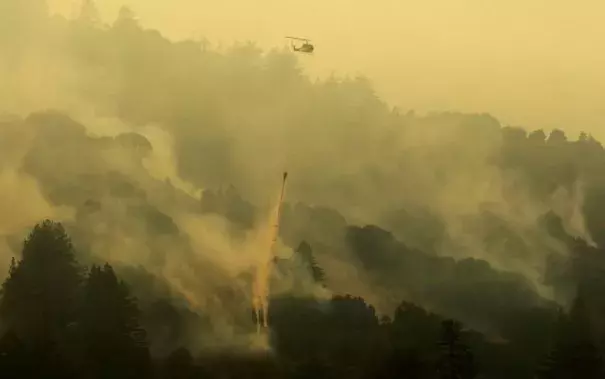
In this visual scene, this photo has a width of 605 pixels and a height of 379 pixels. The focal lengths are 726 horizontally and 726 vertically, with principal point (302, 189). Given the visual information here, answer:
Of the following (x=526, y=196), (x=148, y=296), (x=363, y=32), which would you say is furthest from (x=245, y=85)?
(x=526, y=196)

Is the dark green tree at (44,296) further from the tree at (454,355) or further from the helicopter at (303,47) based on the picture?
the tree at (454,355)

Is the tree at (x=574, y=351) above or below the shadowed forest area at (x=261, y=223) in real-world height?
below

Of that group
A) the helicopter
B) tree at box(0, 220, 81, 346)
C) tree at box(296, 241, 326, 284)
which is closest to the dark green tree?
tree at box(0, 220, 81, 346)

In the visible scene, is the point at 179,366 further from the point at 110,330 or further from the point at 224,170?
the point at 224,170

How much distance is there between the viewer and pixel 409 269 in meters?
1.40

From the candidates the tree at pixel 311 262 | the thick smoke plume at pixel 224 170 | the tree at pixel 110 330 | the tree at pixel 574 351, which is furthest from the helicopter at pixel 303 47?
the tree at pixel 574 351

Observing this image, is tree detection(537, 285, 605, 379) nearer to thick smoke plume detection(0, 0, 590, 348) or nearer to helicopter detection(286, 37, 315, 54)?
thick smoke plume detection(0, 0, 590, 348)

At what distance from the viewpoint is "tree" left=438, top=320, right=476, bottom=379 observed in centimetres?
137

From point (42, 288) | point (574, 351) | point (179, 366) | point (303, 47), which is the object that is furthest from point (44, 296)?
point (574, 351)

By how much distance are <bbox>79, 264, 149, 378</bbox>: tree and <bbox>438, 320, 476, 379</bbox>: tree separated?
0.55 metres

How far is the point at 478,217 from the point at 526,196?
0.11 metres

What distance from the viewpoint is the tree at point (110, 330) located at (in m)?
1.30

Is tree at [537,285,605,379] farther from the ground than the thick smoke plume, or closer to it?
closer to it

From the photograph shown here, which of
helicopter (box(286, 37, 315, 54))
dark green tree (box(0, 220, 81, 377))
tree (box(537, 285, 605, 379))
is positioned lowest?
tree (box(537, 285, 605, 379))
